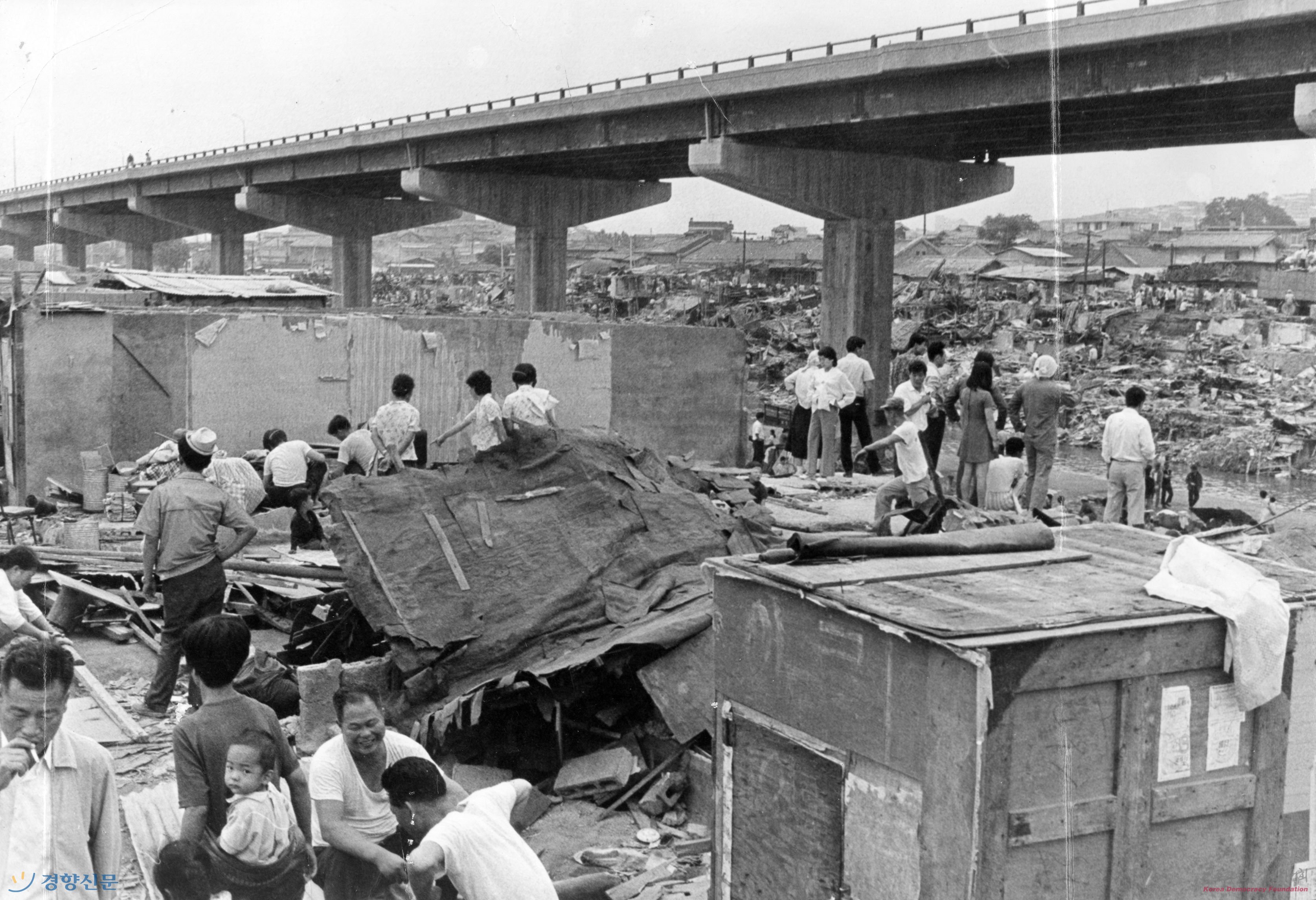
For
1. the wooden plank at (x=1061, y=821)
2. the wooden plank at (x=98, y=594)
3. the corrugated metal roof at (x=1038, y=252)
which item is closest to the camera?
the wooden plank at (x=1061, y=821)

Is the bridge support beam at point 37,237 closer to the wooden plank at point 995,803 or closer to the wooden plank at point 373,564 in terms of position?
the wooden plank at point 373,564

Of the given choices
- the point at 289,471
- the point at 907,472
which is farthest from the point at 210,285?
the point at 907,472

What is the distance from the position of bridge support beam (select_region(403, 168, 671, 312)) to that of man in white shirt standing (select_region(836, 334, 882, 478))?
71.5ft

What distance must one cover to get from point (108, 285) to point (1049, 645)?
84.2ft

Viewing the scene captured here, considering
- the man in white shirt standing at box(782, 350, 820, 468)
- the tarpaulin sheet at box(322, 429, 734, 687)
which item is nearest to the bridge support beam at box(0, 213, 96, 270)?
the man in white shirt standing at box(782, 350, 820, 468)

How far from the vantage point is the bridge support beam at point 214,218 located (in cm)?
5412

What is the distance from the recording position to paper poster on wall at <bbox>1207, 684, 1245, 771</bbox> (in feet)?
14.3

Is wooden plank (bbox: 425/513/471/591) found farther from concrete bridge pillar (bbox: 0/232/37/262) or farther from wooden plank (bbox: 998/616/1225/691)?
concrete bridge pillar (bbox: 0/232/37/262)

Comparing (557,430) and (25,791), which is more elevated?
(557,430)

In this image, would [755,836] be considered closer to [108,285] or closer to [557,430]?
[557,430]

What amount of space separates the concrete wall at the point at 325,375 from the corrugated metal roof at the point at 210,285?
723 cm

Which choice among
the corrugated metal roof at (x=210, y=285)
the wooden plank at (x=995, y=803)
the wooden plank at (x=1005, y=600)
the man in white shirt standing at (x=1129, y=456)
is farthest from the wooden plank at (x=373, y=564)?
the corrugated metal roof at (x=210, y=285)

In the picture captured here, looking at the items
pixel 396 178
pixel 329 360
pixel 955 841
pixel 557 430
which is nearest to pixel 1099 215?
pixel 396 178

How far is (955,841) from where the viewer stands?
13.3 ft
